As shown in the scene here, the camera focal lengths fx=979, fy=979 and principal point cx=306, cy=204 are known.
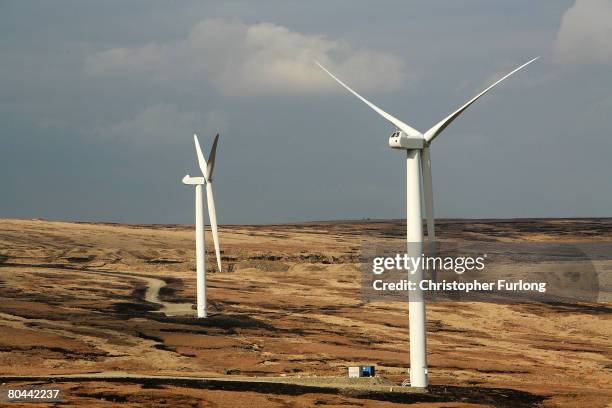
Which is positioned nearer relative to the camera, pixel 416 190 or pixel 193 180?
pixel 416 190

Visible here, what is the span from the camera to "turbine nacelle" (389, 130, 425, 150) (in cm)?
5472

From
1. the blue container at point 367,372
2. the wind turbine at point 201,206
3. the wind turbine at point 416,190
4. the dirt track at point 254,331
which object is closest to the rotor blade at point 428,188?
the wind turbine at point 416,190

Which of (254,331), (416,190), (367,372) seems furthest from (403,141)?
(254,331)

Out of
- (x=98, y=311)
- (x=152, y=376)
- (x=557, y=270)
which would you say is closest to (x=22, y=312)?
(x=98, y=311)

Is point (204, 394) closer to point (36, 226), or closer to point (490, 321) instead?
point (490, 321)

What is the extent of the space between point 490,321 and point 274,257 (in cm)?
5684

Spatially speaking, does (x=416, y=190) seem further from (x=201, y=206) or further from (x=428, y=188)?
(x=201, y=206)

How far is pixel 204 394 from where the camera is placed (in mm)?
54219

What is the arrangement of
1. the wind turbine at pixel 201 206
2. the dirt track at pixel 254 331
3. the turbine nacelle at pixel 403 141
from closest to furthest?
the turbine nacelle at pixel 403 141, the dirt track at pixel 254 331, the wind turbine at pixel 201 206

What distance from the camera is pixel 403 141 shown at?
54750mm

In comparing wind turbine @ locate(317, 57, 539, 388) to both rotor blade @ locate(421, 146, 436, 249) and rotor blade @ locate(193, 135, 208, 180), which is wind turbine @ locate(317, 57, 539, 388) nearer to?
rotor blade @ locate(421, 146, 436, 249)

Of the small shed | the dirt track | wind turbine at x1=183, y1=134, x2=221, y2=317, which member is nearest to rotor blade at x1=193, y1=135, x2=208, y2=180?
wind turbine at x1=183, y1=134, x2=221, y2=317

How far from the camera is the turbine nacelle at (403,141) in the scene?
54719mm

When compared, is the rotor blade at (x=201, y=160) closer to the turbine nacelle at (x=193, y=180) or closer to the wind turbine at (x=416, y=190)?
the turbine nacelle at (x=193, y=180)
